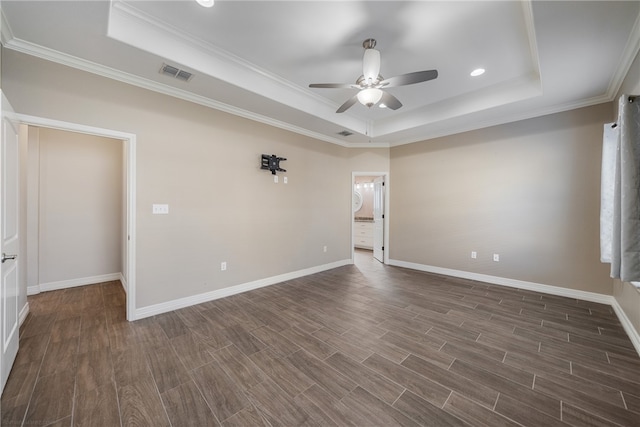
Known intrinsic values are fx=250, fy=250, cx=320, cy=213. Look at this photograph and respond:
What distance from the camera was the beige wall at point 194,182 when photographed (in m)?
2.57

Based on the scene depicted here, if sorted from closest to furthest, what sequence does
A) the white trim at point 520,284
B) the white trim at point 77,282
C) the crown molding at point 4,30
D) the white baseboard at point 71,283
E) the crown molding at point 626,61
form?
1. the crown molding at point 4,30
2. the crown molding at point 626,61
3. the white trim at point 520,284
4. the white baseboard at point 71,283
5. the white trim at point 77,282

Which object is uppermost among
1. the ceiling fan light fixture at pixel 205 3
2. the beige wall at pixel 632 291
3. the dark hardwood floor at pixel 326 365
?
the ceiling fan light fixture at pixel 205 3

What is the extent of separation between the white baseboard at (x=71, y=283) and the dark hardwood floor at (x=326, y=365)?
10.8 inches

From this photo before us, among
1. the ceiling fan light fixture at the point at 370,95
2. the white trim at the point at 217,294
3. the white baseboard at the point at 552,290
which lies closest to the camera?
the white baseboard at the point at 552,290

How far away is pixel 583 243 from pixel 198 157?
5528 mm

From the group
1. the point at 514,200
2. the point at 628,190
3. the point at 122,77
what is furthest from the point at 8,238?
the point at 514,200

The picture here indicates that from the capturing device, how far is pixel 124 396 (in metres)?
1.74

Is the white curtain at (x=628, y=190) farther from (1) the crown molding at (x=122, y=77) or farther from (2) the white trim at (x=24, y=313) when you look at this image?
(2) the white trim at (x=24, y=313)

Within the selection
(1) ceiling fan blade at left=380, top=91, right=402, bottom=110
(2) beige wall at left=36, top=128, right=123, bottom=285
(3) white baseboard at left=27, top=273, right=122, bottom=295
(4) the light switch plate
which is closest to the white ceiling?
(1) ceiling fan blade at left=380, top=91, right=402, bottom=110

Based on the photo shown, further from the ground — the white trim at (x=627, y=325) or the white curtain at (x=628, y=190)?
the white curtain at (x=628, y=190)

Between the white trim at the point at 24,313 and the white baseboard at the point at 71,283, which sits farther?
the white baseboard at the point at 71,283

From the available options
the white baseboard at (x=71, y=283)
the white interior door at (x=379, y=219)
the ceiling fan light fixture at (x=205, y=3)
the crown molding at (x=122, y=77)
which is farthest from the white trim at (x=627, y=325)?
the white baseboard at (x=71, y=283)

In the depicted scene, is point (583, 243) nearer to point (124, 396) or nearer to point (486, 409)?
point (486, 409)

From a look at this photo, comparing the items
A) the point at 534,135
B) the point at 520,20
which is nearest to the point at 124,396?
the point at 520,20
